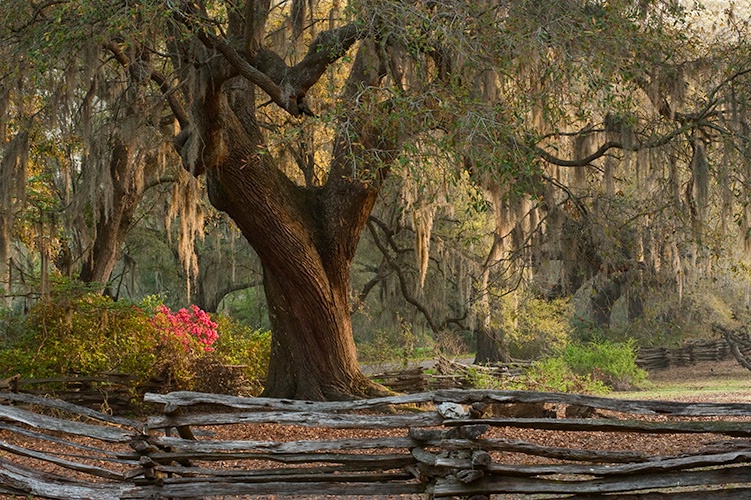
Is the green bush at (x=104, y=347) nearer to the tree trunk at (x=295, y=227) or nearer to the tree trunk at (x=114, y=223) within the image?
the tree trunk at (x=295, y=227)

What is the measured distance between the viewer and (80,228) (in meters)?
12.2

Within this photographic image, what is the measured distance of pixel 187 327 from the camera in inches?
458

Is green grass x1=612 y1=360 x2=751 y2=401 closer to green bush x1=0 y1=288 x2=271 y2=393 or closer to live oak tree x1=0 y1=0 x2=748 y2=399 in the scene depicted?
live oak tree x1=0 y1=0 x2=748 y2=399

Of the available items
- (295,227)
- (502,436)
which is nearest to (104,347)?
(295,227)

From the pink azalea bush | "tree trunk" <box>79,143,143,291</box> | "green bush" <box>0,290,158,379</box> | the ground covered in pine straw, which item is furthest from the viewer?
"tree trunk" <box>79,143,143,291</box>

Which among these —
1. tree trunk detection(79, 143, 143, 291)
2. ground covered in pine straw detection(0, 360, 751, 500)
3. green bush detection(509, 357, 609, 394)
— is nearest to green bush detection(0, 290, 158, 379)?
ground covered in pine straw detection(0, 360, 751, 500)

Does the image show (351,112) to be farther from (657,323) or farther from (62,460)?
(657,323)

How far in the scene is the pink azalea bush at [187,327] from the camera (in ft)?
37.1

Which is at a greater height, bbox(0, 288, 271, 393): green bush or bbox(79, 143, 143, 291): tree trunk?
bbox(79, 143, 143, 291): tree trunk

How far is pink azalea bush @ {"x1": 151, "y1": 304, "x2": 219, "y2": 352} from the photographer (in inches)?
445

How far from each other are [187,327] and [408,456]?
6.22 m

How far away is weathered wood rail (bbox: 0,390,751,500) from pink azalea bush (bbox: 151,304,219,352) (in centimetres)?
419

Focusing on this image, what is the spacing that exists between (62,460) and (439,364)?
7.84 m

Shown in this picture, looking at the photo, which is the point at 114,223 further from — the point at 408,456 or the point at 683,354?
the point at 683,354
